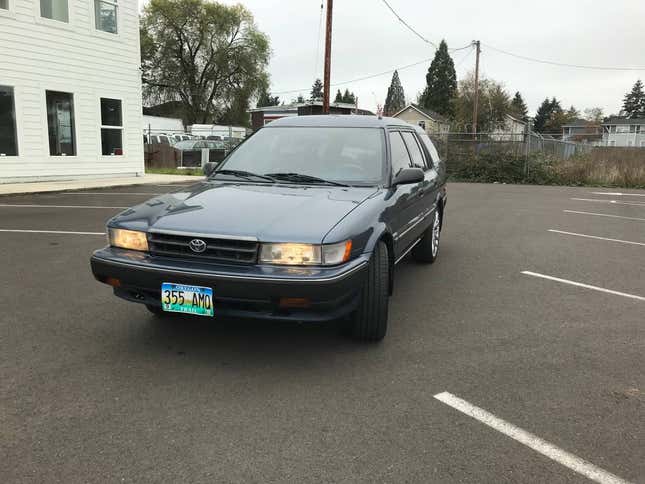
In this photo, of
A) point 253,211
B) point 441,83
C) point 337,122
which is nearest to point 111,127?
point 337,122

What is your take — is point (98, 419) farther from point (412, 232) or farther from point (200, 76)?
point (200, 76)

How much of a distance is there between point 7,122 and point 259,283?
12956mm

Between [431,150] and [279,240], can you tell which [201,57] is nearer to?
[431,150]

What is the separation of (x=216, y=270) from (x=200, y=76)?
52771 millimetres

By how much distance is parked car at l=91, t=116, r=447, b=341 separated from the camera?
3.27 metres

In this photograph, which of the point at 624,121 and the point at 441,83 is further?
the point at 624,121

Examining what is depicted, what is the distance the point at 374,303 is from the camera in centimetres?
372

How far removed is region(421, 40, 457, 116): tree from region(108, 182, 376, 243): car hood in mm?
74953

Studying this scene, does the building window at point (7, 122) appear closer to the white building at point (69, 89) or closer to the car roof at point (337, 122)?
the white building at point (69, 89)

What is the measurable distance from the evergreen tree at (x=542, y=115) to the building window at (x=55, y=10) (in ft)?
342

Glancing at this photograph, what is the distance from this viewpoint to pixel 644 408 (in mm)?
3084

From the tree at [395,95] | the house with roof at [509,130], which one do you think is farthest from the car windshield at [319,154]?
the tree at [395,95]

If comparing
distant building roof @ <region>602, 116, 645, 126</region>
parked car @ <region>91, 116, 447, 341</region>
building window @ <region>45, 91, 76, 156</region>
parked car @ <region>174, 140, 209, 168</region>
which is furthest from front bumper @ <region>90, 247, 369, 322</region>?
distant building roof @ <region>602, 116, 645, 126</region>

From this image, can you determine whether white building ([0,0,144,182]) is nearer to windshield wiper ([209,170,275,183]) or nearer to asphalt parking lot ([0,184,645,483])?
asphalt parking lot ([0,184,645,483])
